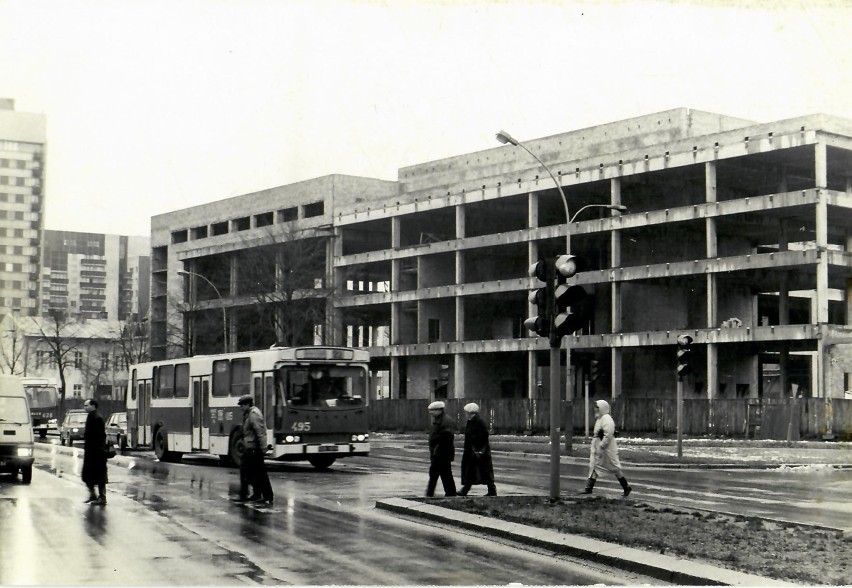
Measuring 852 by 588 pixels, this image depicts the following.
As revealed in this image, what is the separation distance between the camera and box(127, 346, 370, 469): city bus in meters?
26.8

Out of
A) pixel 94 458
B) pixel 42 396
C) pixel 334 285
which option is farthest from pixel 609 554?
pixel 334 285

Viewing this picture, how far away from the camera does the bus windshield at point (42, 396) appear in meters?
70.1

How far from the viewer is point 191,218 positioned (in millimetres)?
95438

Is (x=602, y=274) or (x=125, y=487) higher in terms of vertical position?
(x=602, y=274)

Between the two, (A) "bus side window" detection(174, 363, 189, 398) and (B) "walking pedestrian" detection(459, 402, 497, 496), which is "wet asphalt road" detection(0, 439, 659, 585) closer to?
(B) "walking pedestrian" detection(459, 402, 497, 496)

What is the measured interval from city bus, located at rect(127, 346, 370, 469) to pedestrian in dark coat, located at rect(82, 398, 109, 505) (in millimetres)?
6374

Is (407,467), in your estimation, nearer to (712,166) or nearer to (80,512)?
(80,512)

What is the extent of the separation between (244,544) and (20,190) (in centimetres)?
596

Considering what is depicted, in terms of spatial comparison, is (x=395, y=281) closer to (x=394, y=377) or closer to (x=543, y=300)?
(x=394, y=377)

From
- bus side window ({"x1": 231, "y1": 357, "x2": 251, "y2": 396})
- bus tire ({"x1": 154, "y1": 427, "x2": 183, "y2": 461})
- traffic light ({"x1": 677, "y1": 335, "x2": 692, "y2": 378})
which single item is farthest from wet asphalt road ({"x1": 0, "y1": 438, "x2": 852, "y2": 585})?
bus tire ({"x1": 154, "y1": 427, "x2": 183, "y2": 461})

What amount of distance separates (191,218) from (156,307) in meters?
11.1

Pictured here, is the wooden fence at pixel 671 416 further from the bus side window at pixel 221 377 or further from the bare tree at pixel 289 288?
the bus side window at pixel 221 377

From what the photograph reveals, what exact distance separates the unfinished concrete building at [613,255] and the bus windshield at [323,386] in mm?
14659

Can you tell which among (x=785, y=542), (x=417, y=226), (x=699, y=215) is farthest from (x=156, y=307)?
(x=785, y=542)
